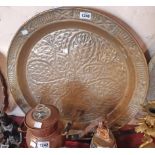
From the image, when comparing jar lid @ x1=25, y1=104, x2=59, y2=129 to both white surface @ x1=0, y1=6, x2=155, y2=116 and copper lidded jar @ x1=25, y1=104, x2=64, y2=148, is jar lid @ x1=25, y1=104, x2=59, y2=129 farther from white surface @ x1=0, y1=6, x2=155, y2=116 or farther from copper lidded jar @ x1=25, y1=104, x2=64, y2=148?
white surface @ x1=0, y1=6, x2=155, y2=116

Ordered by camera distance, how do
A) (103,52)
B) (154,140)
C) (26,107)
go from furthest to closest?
1. (26,107)
2. (103,52)
3. (154,140)

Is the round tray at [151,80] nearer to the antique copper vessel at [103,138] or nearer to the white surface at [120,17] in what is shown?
the white surface at [120,17]

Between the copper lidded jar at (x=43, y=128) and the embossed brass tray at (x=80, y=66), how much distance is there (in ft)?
0.44

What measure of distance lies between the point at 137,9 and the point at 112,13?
0.24 feet

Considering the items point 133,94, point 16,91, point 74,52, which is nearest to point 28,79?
point 16,91

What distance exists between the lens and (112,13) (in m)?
0.97

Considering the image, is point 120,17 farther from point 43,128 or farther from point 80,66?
point 43,128

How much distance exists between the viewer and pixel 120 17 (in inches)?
38.4

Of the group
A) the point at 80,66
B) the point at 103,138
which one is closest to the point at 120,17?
the point at 80,66

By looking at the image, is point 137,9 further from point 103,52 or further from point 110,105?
point 110,105

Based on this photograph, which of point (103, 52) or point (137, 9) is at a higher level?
point (137, 9)

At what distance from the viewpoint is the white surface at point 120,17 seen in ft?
3.15

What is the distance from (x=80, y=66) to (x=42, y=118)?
0.21m

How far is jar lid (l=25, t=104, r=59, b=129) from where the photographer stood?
0.93m
